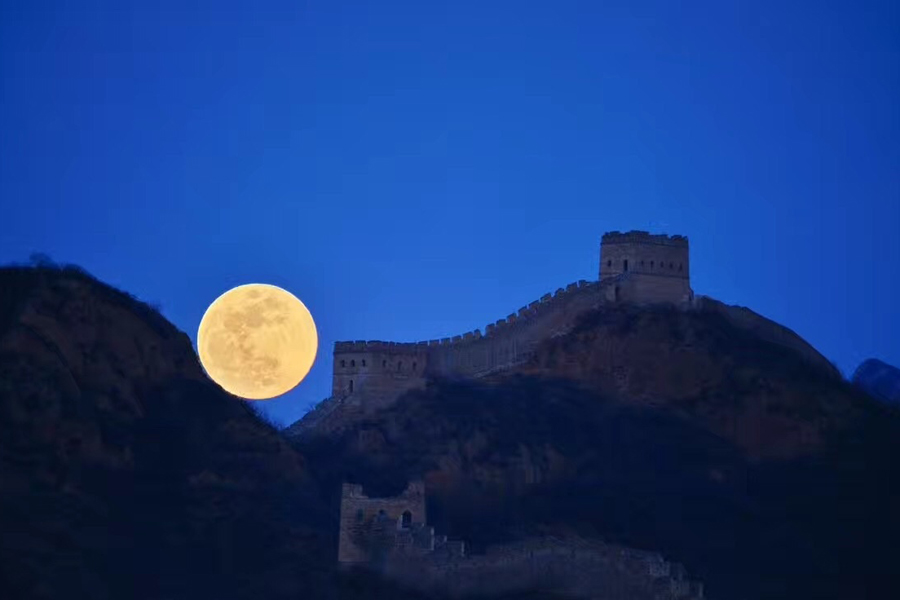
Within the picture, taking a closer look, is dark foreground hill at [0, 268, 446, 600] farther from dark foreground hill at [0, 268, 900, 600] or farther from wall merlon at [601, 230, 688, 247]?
wall merlon at [601, 230, 688, 247]

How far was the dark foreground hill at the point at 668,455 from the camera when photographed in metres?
85.8

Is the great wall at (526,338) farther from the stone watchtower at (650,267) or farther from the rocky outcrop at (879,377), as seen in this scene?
the rocky outcrop at (879,377)

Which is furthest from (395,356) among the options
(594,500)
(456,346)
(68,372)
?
(68,372)

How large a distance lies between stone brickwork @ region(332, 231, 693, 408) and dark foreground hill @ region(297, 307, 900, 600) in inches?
43.0

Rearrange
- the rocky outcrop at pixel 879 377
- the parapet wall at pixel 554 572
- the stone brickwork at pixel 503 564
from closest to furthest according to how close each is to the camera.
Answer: the parapet wall at pixel 554 572 → the stone brickwork at pixel 503 564 → the rocky outcrop at pixel 879 377

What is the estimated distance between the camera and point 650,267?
10238 centimetres

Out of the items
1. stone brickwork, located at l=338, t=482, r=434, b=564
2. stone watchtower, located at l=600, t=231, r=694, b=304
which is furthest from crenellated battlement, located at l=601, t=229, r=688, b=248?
stone brickwork, located at l=338, t=482, r=434, b=564

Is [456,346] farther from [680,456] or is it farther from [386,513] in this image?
[386,513]

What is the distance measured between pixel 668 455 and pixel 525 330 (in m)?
12.3

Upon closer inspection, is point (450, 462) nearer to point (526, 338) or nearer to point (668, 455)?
point (668, 455)

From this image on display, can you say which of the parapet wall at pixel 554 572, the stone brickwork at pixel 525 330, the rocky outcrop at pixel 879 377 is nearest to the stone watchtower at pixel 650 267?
the stone brickwork at pixel 525 330

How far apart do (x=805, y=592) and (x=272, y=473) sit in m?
21.7

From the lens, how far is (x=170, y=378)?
88.2m

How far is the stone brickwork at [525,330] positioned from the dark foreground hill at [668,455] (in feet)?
3.58
